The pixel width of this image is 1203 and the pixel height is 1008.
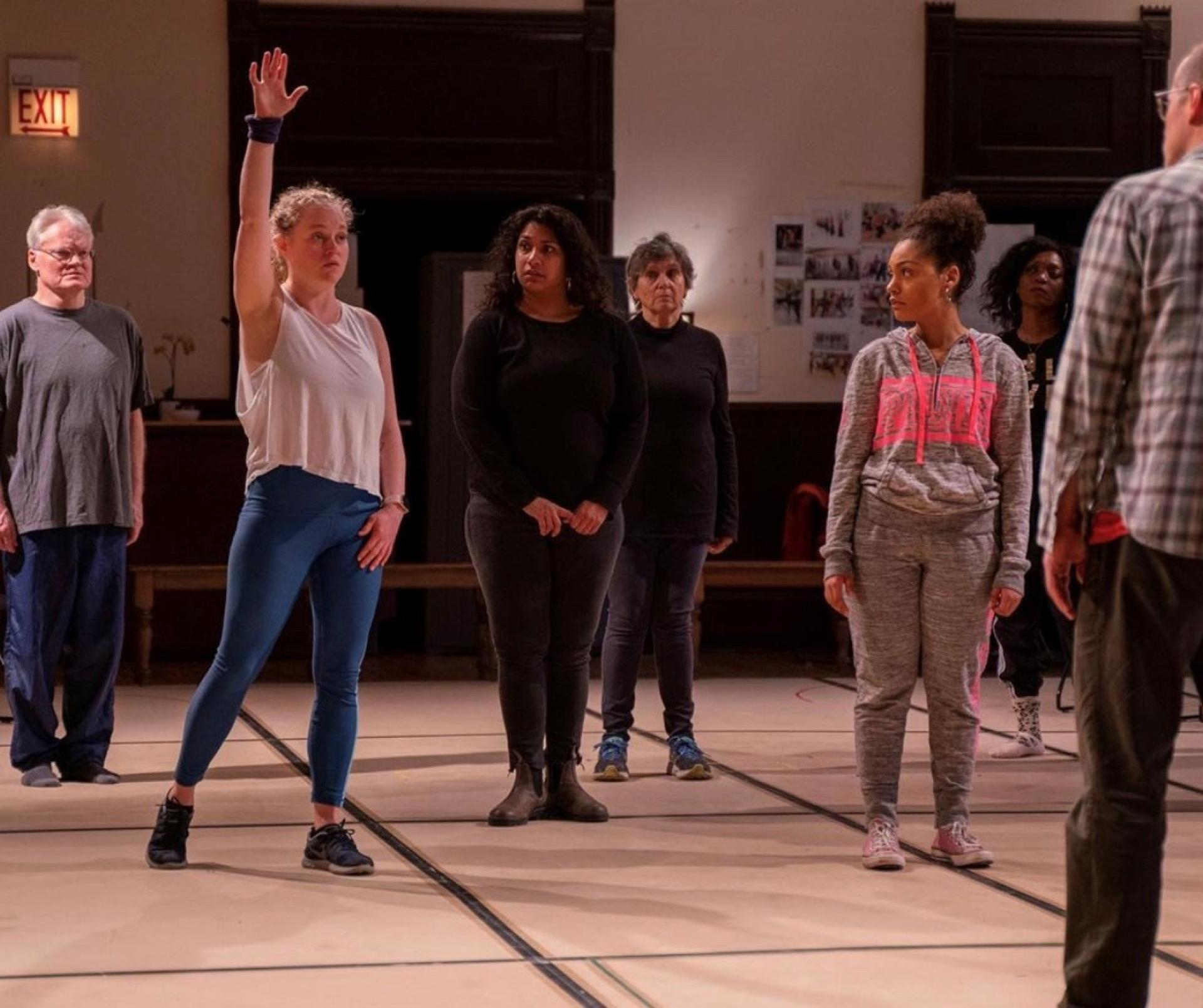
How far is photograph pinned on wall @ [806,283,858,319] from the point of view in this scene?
998cm

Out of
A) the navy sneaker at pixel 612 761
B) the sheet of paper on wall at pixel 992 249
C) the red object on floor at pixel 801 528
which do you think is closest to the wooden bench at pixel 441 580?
the red object on floor at pixel 801 528

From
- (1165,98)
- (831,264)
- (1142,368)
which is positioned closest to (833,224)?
(831,264)

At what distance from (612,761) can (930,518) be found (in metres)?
1.65

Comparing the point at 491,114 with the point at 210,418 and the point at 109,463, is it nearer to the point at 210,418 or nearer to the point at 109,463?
the point at 210,418

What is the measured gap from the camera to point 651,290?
18.3ft

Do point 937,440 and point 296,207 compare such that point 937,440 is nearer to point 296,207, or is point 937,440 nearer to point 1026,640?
point 296,207

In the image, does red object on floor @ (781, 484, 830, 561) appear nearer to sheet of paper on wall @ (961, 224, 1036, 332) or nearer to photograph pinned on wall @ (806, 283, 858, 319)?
photograph pinned on wall @ (806, 283, 858, 319)

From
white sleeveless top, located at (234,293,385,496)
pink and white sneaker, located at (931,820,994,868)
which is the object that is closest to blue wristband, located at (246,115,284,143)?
white sleeveless top, located at (234,293,385,496)

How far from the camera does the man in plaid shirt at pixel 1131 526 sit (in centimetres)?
265

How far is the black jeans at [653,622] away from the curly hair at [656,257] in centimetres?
73

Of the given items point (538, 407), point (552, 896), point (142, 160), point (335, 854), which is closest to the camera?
point (552, 896)

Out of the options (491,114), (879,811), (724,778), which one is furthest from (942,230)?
(491,114)

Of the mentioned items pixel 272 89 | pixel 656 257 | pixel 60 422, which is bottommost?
pixel 60 422

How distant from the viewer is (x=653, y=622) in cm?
561
